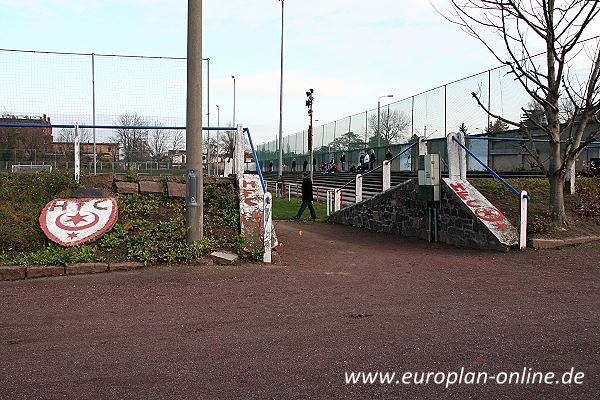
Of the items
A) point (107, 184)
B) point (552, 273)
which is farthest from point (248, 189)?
point (552, 273)

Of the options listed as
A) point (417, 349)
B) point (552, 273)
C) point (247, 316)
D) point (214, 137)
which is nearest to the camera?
point (417, 349)

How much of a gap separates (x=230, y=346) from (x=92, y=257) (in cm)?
431

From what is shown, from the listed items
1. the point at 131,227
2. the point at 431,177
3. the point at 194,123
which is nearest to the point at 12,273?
the point at 131,227

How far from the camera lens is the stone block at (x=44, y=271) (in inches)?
304

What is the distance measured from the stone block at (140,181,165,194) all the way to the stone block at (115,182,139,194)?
118mm

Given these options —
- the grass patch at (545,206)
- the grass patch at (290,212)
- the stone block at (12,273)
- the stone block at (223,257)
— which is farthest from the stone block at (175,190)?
the grass patch at (290,212)

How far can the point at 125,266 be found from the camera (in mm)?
8180

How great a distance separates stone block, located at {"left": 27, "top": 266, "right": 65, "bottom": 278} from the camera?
7.73 metres

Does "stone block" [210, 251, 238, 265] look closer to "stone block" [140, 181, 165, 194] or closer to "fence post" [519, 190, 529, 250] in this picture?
"stone block" [140, 181, 165, 194]

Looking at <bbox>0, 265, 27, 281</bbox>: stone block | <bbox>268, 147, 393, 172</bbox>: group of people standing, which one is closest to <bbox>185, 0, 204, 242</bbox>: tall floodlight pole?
<bbox>0, 265, 27, 281</bbox>: stone block

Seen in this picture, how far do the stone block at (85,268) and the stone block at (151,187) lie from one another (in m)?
3.42

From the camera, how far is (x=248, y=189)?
36.4 feet

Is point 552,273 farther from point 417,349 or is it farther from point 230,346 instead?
point 230,346

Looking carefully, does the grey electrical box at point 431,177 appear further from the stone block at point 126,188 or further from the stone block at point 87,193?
the stone block at point 87,193
